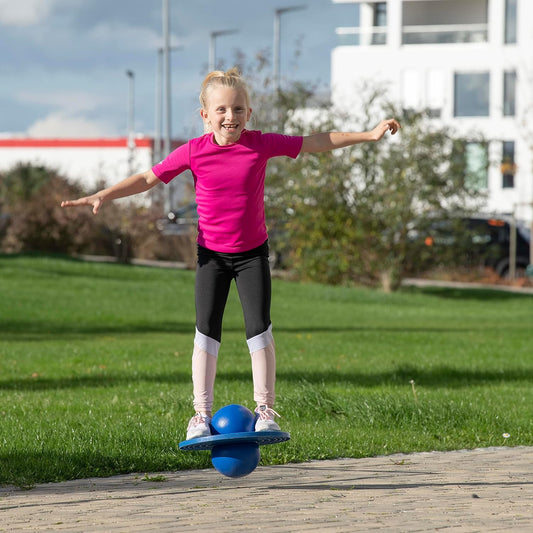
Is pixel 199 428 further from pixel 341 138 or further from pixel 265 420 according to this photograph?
pixel 341 138

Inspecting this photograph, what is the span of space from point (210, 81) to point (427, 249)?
19.9 m

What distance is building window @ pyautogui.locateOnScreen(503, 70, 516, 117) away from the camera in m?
41.5

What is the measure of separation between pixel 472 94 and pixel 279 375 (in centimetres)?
3384

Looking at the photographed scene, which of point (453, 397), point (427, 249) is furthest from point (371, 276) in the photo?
point (453, 397)

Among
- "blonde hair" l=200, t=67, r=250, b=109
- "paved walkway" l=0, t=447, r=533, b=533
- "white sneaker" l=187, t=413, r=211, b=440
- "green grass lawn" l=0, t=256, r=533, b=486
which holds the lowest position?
"green grass lawn" l=0, t=256, r=533, b=486

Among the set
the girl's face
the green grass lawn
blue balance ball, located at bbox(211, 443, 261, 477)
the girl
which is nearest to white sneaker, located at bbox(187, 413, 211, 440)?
the girl

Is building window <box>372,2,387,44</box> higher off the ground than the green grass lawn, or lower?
higher

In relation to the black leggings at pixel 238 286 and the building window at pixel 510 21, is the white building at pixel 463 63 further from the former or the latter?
the black leggings at pixel 238 286

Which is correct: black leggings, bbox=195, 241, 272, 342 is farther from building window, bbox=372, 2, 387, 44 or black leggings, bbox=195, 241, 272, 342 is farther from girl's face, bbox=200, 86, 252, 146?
building window, bbox=372, 2, 387, 44

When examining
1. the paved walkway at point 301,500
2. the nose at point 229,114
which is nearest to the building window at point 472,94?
the paved walkway at point 301,500

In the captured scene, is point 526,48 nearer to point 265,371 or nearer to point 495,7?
point 495,7

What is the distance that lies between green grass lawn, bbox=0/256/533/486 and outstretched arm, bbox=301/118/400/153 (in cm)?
206

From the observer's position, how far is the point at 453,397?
30.4ft

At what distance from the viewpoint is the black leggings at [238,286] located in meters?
5.48
